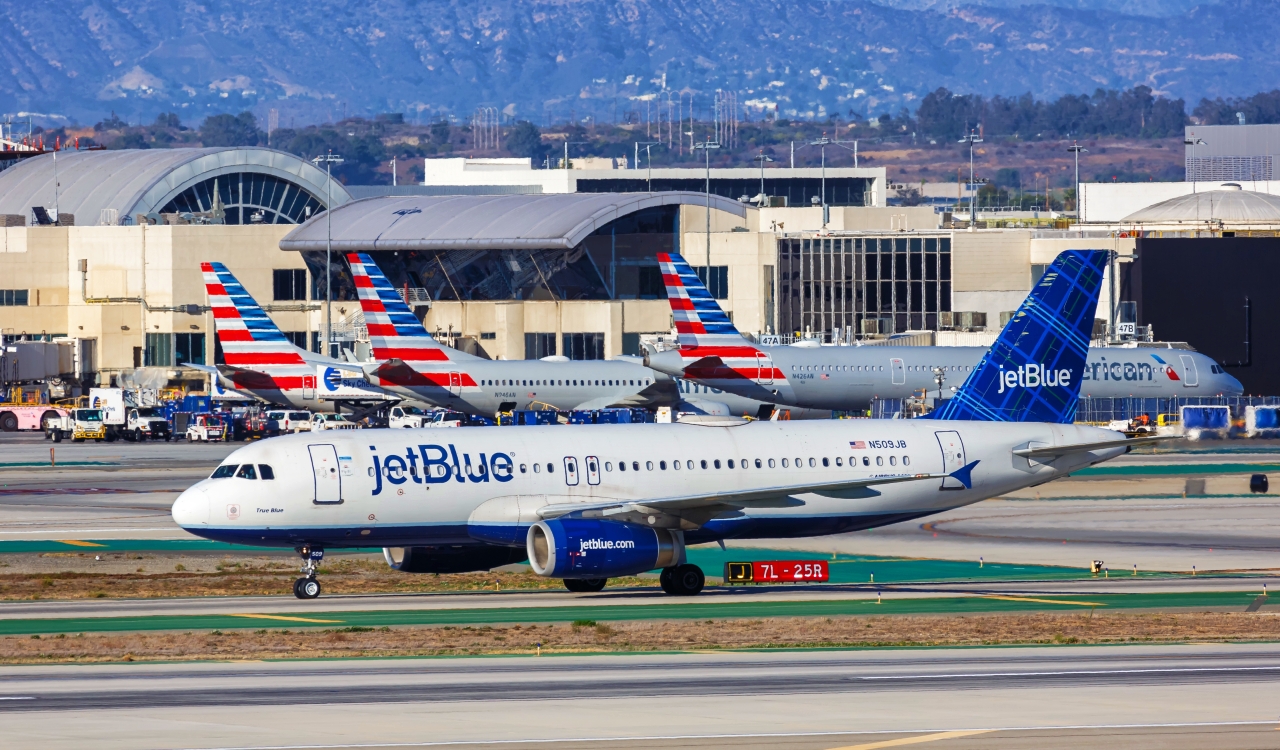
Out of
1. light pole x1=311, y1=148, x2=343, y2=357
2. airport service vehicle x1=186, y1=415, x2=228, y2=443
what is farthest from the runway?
light pole x1=311, y1=148, x2=343, y2=357

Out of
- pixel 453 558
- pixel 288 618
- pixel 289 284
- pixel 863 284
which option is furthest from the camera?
pixel 289 284

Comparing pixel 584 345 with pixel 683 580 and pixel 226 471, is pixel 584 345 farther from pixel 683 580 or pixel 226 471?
pixel 226 471

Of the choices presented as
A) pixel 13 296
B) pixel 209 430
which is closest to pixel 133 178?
pixel 13 296

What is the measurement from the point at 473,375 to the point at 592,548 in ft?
210

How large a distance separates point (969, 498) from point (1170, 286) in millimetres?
78268

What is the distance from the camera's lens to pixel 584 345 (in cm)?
14300

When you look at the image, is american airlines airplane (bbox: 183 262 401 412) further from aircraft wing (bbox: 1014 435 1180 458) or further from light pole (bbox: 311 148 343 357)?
aircraft wing (bbox: 1014 435 1180 458)

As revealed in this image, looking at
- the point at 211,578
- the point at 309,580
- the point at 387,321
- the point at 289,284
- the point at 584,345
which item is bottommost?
the point at 211,578

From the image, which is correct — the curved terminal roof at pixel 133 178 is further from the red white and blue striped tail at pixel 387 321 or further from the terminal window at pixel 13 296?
the red white and blue striped tail at pixel 387 321

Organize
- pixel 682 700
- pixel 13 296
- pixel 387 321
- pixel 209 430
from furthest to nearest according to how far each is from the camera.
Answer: pixel 13 296, pixel 209 430, pixel 387 321, pixel 682 700

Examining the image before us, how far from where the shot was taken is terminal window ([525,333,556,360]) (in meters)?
143

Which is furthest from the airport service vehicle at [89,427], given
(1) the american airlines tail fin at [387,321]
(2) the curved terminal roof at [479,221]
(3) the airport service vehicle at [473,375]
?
(2) the curved terminal roof at [479,221]

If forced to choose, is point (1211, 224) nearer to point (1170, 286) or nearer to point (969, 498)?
point (1170, 286)

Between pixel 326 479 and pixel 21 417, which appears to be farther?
pixel 21 417
